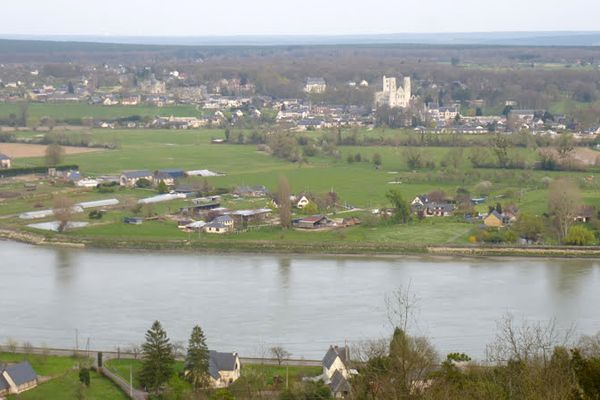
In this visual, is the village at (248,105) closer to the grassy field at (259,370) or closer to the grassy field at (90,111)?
the grassy field at (90,111)

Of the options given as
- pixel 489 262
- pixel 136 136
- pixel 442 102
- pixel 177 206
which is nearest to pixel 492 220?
pixel 489 262

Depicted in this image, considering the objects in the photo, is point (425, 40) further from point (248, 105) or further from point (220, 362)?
point (220, 362)

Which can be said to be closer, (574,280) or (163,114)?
(574,280)

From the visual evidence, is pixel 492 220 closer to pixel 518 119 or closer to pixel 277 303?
pixel 277 303

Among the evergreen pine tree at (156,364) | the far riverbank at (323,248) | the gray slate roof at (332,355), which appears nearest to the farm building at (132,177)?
the far riverbank at (323,248)

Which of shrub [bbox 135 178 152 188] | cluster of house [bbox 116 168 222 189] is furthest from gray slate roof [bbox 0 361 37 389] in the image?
shrub [bbox 135 178 152 188]

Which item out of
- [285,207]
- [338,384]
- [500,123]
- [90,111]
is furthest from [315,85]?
[338,384]
